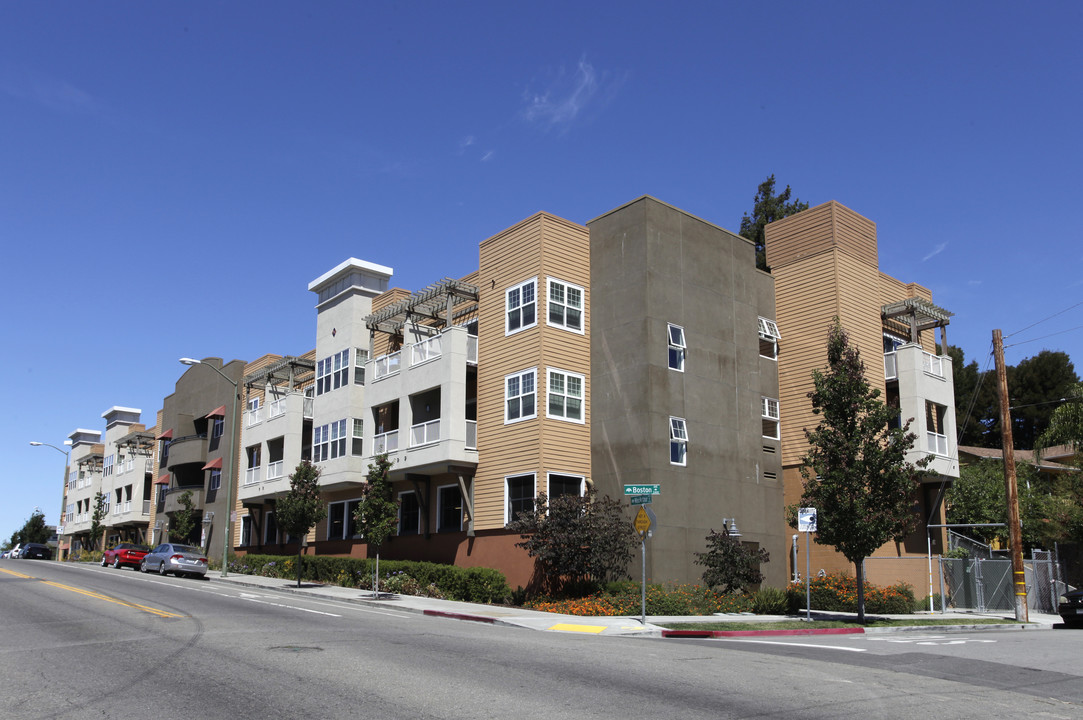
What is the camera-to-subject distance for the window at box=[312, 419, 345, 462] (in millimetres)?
36719

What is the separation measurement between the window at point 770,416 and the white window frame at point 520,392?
941 centimetres

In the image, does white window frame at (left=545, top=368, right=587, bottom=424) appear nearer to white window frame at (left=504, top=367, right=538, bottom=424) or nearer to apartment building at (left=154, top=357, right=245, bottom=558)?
white window frame at (left=504, top=367, right=538, bottom=424)

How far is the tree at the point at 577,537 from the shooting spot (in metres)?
24.8

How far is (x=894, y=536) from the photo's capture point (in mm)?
23391

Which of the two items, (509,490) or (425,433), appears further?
(425,433)

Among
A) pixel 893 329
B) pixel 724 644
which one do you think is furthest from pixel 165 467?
pixel 724 644

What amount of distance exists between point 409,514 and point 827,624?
1694cm

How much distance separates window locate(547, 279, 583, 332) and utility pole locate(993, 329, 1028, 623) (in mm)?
13058

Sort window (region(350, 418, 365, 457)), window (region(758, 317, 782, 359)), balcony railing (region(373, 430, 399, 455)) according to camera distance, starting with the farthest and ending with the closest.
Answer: window (region(350, 418, 365, 457))
window (region(758, 317, 782, 359))
balcony railing (region(373, 430, 399, 455))

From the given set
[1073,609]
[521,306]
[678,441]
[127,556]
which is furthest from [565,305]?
[127,556]

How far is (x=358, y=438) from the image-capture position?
36.4 metres

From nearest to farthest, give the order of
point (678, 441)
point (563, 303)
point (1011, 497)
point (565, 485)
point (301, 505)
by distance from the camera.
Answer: point (1011, 497) < point (565, 485) < point (678, 441) < point (563, 303) < point (301, 505)

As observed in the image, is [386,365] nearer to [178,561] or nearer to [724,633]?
[178,561]

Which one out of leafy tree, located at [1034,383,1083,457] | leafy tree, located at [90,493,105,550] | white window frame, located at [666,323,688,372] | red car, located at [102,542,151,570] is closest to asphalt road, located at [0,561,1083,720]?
white window frame, located at [666,323,688,372]
